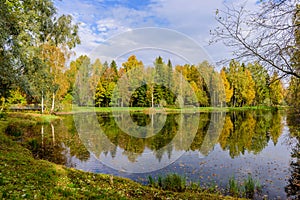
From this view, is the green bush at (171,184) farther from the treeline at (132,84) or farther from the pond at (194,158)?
the treeline at (132,84)

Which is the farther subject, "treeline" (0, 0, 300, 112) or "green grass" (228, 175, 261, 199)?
"green grass" (228, 175, 261, 199)

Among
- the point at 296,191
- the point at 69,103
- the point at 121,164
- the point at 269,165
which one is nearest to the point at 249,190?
the point at 296,191

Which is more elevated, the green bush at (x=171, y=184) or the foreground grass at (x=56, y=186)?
the foreground grass at (x=56, y=186)

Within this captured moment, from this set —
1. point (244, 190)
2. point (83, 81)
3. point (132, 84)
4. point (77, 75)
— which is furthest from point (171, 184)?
point (77, 75)

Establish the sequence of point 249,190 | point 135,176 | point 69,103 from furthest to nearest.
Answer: point 69,103, point 135,176, point 249,190

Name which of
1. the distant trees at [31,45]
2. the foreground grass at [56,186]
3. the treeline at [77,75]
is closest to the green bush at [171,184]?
the foreground grass at [56,186]

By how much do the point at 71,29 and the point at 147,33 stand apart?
2247 centimetres

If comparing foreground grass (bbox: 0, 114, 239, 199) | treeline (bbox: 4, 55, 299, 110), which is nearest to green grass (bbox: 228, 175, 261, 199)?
foreground grass (bbox: 0, 114, 239, 199)

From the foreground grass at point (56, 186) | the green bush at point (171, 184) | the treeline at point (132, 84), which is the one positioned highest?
the treeline at point (132, 84)

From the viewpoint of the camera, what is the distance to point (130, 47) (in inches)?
421

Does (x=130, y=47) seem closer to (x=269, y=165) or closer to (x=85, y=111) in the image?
(x=269, y=165)

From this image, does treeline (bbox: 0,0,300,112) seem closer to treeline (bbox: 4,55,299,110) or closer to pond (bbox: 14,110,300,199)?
treeline (bbox: 4,55,299,110)

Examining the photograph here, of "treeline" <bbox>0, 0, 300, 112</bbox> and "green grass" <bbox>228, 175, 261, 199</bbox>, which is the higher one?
"treeline" <bbox>0, 0, 300, 112</bbox>

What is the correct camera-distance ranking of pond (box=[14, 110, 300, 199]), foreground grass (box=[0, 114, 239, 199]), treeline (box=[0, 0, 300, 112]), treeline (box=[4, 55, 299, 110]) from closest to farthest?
foreground grass (box=[0, 114, 239, 199]) → treeline (box=[0, 0, 300, 112]) → pond (box=[14, 110, 300, 199]) → treeline (box=[4, 55, 299, 110])
